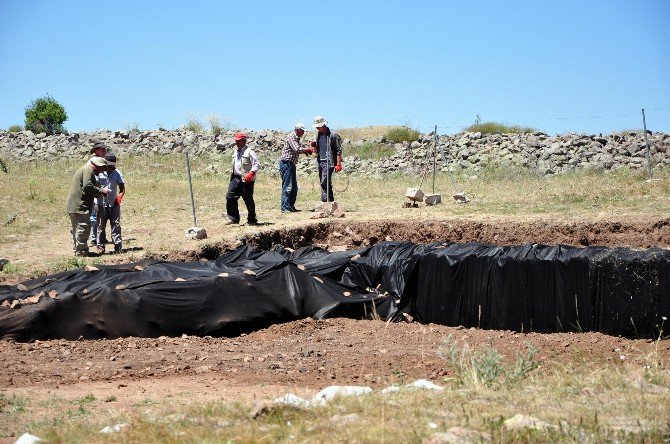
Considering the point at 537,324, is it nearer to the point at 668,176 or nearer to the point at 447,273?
the point at 447,273

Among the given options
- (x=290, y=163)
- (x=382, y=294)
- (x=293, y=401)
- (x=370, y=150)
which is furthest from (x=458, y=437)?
(x=370, y=150)

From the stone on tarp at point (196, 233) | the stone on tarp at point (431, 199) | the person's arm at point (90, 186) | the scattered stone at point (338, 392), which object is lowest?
the scattered stone at point (338, 392)

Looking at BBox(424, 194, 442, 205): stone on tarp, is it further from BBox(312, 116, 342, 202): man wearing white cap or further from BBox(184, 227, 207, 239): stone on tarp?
BBox(184, 227, 207, 239): stone on tarp

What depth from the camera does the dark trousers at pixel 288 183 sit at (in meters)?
15.7

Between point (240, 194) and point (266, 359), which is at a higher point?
point (240, 194)

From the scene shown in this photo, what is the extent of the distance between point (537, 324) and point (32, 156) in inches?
961

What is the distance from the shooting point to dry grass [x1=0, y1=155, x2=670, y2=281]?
1337 cm

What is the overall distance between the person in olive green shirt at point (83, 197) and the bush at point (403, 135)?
20029mm

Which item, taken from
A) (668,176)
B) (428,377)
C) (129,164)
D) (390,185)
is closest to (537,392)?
(428,377)

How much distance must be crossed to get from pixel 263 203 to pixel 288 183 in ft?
8.57

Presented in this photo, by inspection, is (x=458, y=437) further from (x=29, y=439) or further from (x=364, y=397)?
(x=29, y=439)

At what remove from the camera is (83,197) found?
1191 centimetres

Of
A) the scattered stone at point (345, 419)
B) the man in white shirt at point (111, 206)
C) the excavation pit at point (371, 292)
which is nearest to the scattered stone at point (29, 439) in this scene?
the scattered stone at point (345, 419)

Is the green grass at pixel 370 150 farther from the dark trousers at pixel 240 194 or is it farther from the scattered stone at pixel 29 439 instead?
the scattered stone at pixel 29 439
